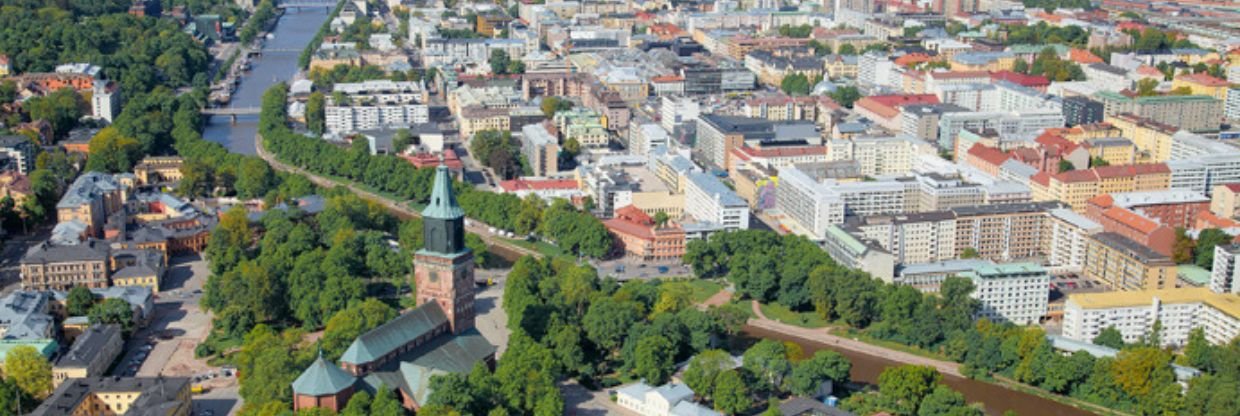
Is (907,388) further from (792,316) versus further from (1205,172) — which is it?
(1205,172)

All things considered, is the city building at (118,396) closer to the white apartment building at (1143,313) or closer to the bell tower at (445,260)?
the bell tower at (445,260)

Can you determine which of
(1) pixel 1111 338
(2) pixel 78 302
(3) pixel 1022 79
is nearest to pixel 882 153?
(3) pixel 1022 79

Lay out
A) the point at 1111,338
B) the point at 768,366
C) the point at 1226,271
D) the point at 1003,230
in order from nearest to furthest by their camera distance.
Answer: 1. the point at 768,366
2. the point at 1111,338
3. the point at 1226,271
4. the point at 1003,230

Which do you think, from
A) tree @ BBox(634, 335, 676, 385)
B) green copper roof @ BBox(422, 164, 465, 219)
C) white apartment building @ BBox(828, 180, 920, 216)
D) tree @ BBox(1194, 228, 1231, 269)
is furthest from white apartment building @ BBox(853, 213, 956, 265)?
green copper roof @ BBox(422, 164, 465, 219)

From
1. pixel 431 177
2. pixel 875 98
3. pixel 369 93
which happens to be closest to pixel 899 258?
pixel 431 177

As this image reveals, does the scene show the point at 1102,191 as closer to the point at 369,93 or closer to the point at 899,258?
the point at 899,258

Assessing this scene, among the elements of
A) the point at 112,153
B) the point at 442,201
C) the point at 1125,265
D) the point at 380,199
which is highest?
the point at 442,201

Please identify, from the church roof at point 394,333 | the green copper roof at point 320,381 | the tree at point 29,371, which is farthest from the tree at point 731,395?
the tree at point 29,371
